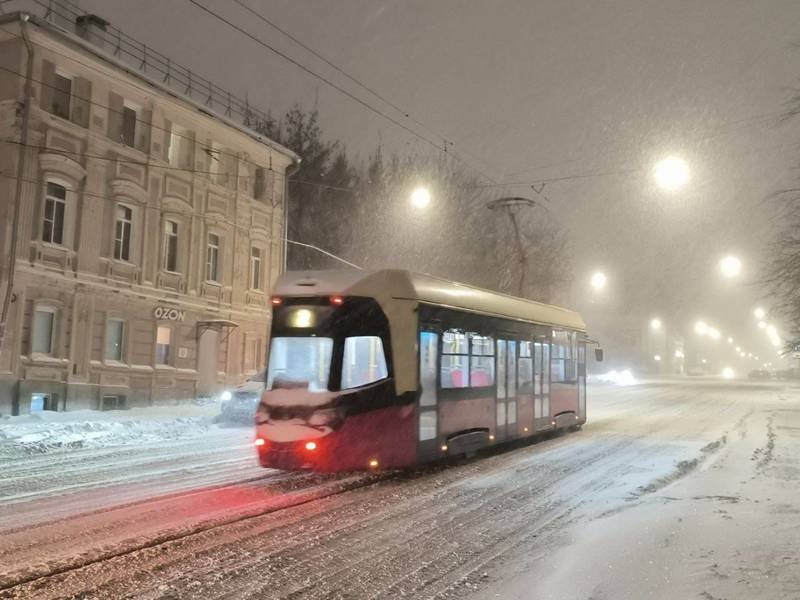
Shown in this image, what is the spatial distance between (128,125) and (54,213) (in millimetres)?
4256

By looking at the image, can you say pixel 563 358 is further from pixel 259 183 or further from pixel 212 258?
pixel 259 183

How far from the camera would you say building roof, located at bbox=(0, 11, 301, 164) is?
19797mm

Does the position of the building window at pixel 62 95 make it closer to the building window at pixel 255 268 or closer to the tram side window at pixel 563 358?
the building window at pixel 255 268

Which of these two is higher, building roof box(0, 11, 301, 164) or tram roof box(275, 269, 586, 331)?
building roof box(0, 11, 301, 164)

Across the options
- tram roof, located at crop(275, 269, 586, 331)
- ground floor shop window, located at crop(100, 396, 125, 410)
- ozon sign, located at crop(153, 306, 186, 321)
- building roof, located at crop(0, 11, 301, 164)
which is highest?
building roof, located at crop(0, 11, 301, 164)

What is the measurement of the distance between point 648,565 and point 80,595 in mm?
4547

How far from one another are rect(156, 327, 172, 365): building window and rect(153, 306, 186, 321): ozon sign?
1.49 ft

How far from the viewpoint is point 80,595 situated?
5.34 meters

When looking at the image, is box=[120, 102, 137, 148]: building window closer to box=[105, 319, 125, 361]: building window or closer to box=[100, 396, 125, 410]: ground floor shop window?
box=[105, 319, 125, 361]: building window

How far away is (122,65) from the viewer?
22641 mm

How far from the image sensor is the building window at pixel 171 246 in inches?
→ 993

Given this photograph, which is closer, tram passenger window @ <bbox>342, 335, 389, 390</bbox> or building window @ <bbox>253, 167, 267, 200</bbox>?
tram passenger window @ <bbox>342, 335, 389, 390</bbox>

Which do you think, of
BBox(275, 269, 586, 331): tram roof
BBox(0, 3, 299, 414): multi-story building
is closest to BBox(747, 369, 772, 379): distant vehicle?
BBox(0, 3, 299, 414): multi-story building

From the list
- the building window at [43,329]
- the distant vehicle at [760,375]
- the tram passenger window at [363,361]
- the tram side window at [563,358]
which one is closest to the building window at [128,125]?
the building window at [43,329]
